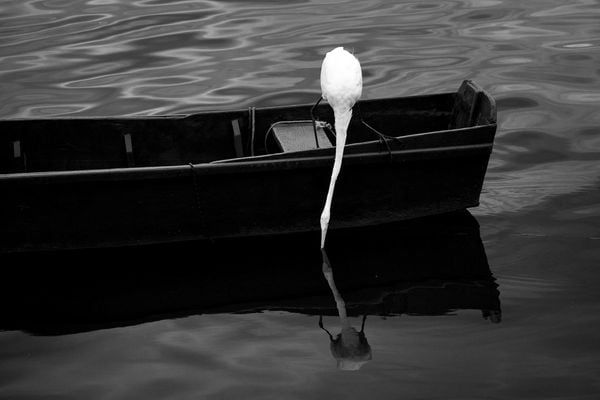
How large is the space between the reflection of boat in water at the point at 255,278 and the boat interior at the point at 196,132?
113cm

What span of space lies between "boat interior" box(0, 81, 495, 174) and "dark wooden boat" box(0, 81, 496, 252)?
14mm

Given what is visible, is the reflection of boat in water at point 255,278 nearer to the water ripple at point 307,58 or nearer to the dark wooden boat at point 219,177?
the dark wooden boat at point 219,177

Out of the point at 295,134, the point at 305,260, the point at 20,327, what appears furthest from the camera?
the point at 295,134

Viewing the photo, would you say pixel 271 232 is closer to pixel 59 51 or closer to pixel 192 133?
pixel 192 133

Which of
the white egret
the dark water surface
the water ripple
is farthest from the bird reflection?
the water ripple

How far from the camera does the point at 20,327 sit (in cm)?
796

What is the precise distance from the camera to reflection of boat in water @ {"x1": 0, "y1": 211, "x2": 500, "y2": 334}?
8.14 m

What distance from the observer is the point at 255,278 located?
28.3 feet

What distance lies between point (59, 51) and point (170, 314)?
8449 mm

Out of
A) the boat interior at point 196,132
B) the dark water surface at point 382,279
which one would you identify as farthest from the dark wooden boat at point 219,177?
the dark water surface at point 382,279

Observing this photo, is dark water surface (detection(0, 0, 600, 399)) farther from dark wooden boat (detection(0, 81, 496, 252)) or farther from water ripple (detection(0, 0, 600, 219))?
dark wooden boat (detection(0, 81, 496, 252))

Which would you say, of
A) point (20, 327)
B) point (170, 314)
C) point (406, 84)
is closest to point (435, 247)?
point (170, 314)

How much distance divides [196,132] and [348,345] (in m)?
3.37

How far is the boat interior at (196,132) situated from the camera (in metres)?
9.74
